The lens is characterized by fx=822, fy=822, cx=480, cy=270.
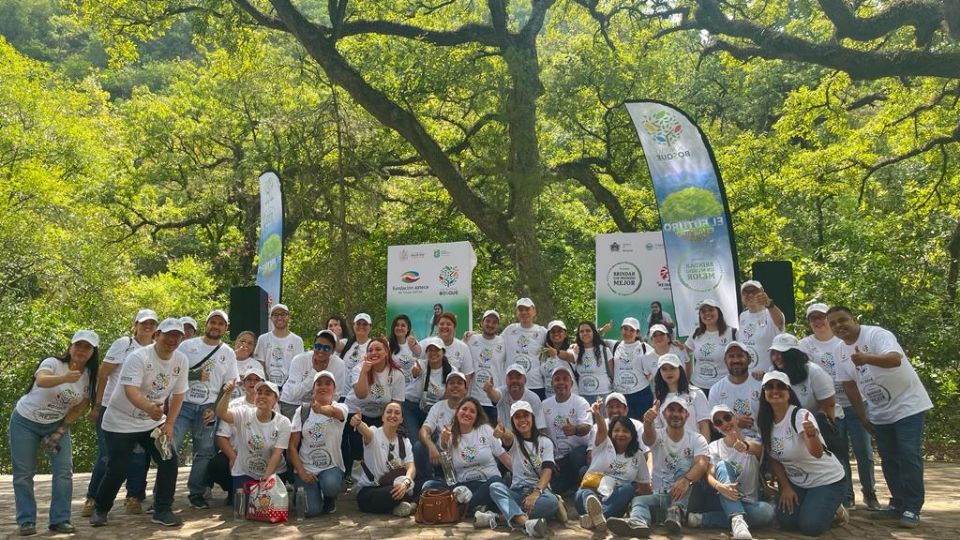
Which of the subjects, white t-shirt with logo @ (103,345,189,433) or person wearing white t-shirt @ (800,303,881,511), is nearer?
white t-shirt with logo @ (103,345,189,433)

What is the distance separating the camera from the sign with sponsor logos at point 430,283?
11.1 metres

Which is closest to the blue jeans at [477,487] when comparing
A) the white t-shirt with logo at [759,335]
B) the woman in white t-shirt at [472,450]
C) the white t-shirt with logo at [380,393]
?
the woman in white t-shirt at [472,450]

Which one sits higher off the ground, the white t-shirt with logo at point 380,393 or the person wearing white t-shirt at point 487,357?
the person wearing white t-shirt at point 487,357

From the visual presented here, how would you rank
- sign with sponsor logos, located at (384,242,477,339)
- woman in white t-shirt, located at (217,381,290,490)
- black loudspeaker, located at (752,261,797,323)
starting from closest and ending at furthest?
woman in white t-shirt, located at (217,381,290,490), black loudspeaker, located at (752,261,797,323), sign with sponsor logos, located at (384,242,477,339)

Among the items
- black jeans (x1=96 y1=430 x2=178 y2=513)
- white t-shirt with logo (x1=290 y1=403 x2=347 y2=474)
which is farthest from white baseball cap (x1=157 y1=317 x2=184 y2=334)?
white t-shirt with logo (x1=290 y1=403 x2=347 y2=474)

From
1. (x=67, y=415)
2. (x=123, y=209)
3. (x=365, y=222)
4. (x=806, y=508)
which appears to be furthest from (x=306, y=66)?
(x=806, y=508)

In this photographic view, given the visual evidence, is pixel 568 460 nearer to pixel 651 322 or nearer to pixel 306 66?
pixel 651 322

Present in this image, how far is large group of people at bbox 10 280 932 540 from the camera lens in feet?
20.1

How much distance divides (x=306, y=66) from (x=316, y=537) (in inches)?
543

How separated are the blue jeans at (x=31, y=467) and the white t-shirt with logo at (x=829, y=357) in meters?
6.01

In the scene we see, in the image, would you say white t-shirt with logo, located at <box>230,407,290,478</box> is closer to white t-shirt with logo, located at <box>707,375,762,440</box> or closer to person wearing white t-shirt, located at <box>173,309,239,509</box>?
person wearing white t-shirt, located at <box>173,309,239,509</box>

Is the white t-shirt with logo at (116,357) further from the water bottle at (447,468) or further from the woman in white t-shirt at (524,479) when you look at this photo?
the woman in white t-shirt at (524,479)

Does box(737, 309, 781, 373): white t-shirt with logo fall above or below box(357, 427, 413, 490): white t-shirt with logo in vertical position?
above

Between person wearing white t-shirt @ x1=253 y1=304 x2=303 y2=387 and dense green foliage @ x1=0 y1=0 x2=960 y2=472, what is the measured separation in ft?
19.9
